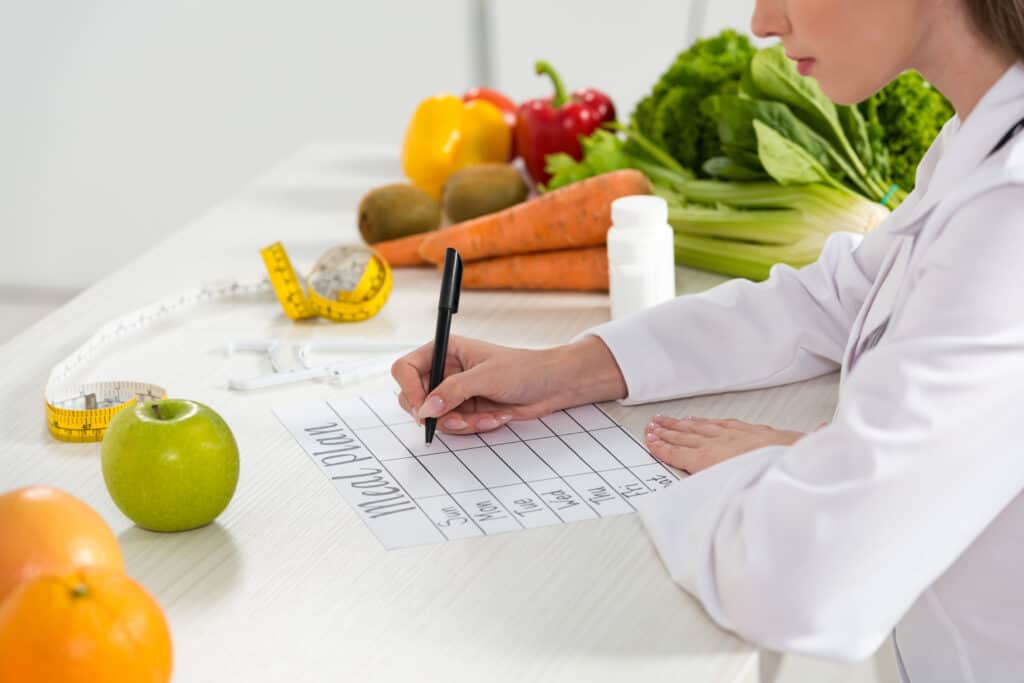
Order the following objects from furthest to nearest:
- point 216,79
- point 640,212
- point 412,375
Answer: point 216,79, point 640,212, point 412,375

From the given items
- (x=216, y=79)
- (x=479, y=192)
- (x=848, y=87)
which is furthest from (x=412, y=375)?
(x=216, y=79)

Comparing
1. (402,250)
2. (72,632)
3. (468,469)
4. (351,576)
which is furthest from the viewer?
(402,250)

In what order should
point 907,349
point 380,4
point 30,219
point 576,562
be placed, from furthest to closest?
point 30,219, point 380,4, point 576,562, point 907,349

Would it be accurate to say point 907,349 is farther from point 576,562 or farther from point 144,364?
point 144,364

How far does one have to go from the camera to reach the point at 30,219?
13.9 feet

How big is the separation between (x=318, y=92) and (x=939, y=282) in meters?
Answer: 3.37

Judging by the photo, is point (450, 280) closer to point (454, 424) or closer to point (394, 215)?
point (454, 424)

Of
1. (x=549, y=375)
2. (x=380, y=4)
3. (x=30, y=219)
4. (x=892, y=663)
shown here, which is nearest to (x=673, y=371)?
(x=549, y=375)

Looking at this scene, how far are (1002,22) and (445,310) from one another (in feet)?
1.94

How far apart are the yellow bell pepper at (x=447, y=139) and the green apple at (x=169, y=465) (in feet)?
3.60

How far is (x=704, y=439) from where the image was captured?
122cm

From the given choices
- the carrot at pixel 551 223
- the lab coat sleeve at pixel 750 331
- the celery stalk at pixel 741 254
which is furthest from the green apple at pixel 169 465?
the celery stalk at pixel 741 254

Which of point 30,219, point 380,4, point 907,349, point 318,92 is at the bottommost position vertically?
point 30,219

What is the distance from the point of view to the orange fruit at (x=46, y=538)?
91 cm
